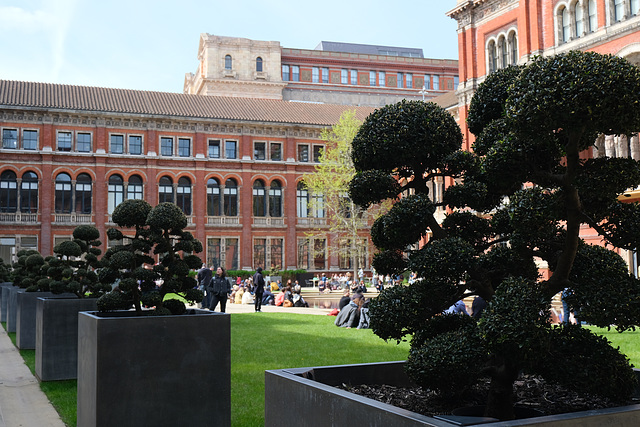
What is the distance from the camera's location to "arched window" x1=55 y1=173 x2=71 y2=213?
153 ft

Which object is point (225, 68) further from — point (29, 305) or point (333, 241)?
point (29, 305)

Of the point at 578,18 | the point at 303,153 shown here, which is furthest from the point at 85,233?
the point at 303,153

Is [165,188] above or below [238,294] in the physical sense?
above

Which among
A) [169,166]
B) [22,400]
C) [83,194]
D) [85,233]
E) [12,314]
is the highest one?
[169,166]

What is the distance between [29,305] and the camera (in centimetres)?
1345

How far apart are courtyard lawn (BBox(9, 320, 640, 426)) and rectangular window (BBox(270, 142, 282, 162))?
3343 centimetres

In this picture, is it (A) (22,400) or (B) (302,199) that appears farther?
(B) (302,199)

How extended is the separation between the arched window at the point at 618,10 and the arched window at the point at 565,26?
2.33 meters

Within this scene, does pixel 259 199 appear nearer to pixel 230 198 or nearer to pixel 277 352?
pixel 230 198

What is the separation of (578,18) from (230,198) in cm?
3152

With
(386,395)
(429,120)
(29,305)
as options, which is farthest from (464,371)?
(29,305)

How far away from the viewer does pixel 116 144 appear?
157ft

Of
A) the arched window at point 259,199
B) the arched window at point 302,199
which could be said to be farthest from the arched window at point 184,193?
the arched window at point 302,199

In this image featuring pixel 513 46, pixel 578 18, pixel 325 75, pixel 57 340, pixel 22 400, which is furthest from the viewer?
pixel 325 75
